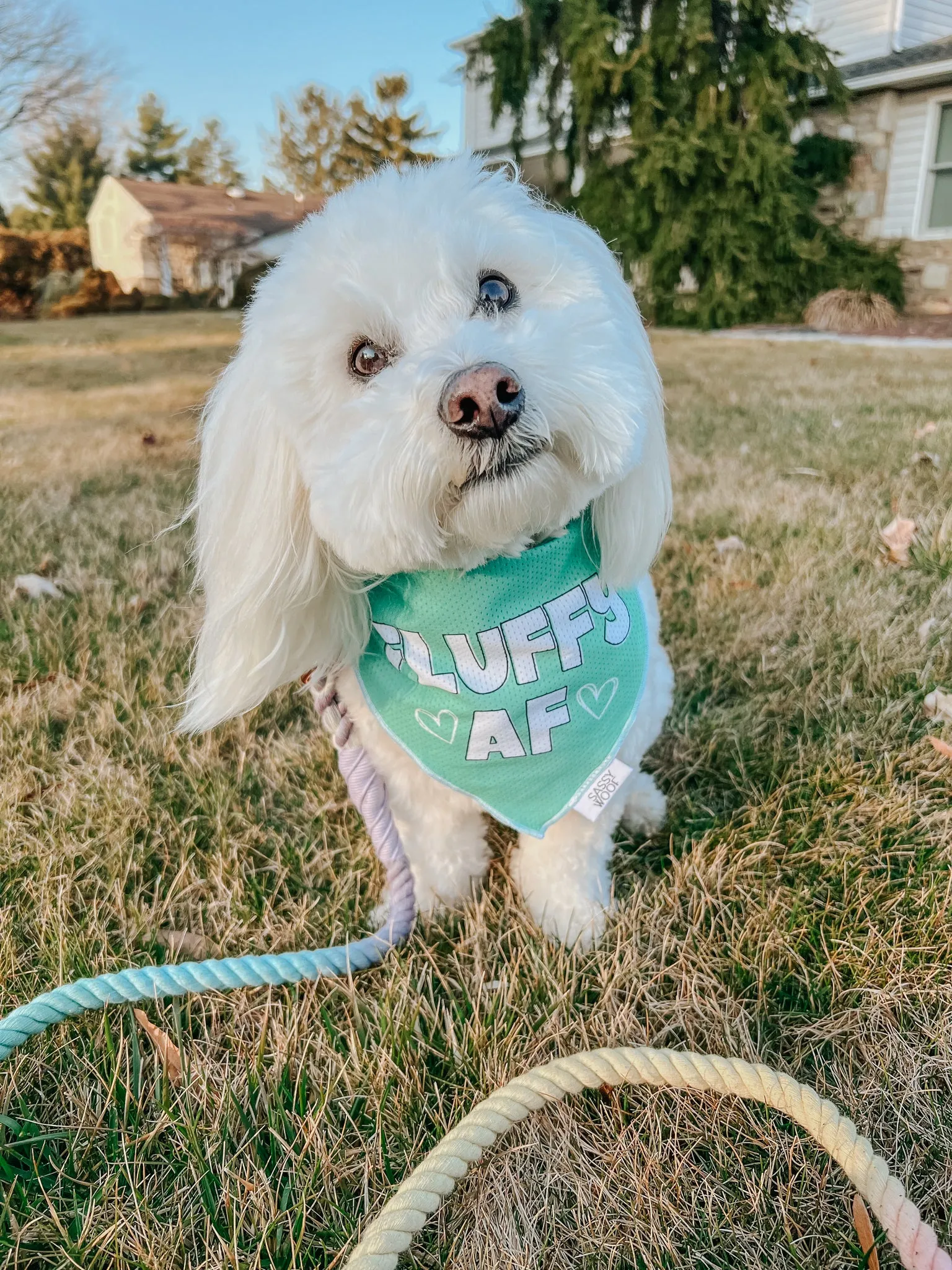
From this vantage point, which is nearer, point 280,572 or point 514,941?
point 280,572

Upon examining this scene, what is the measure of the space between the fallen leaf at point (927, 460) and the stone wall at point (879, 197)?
642cm

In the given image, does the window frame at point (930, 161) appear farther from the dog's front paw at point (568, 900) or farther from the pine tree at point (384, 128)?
the dog's front paw at point (568, 900)

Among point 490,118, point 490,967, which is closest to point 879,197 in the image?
point 490,118

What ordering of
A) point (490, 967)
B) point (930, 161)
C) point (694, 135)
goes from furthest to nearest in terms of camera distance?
point (930, 161)
point (694, 135)
point (490, 967)

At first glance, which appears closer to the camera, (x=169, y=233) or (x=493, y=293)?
(x=493, y=293)

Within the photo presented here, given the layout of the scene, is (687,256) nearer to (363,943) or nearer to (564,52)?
(564,52)

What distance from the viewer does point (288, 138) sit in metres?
3.46

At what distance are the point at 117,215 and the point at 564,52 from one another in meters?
6.82

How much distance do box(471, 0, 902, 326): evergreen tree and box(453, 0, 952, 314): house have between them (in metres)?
0.25

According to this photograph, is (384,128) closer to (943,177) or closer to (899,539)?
(899,539)

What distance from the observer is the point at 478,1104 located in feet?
3.80

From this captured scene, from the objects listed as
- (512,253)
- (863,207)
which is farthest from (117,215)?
(863,207)

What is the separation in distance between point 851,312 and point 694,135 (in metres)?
2.44

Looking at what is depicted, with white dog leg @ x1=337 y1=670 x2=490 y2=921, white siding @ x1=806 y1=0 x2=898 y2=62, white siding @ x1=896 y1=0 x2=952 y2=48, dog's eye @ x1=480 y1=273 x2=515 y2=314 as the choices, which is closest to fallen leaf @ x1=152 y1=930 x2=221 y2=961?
white dog leg @ x1=337 y1=670 x2=490 y2=921
